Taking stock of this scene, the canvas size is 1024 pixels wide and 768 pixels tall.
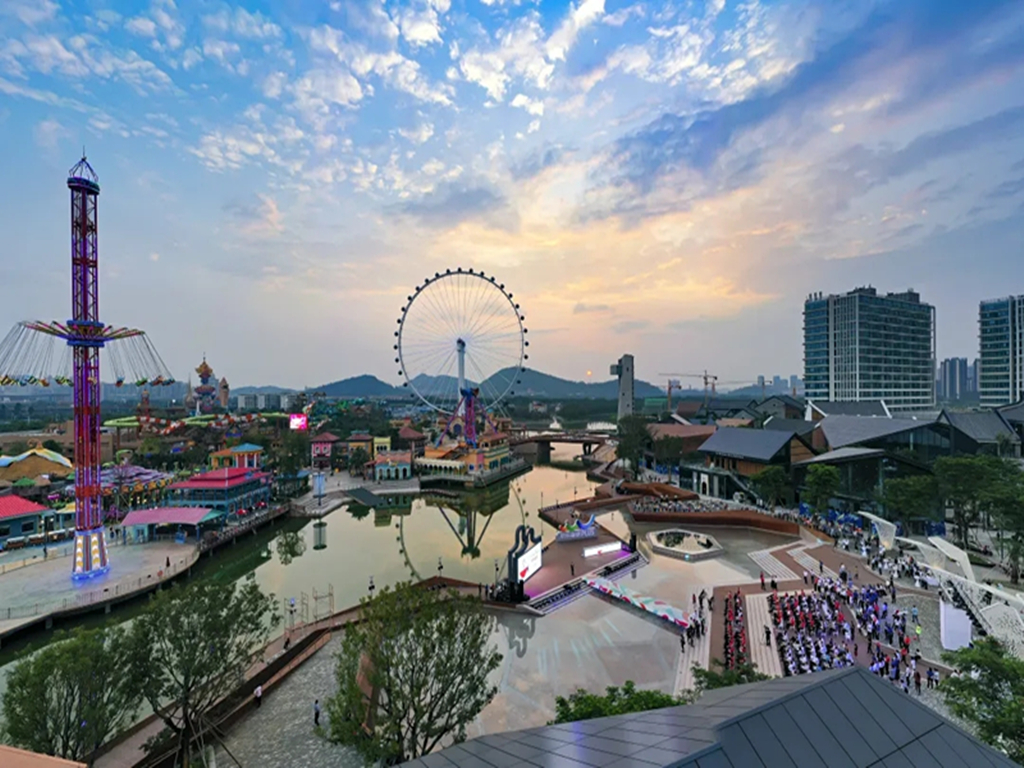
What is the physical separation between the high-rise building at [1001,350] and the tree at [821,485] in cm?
8636

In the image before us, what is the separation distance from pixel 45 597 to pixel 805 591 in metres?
38.3

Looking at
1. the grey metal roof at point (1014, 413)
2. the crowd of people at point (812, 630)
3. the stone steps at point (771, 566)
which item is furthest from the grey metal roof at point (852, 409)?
the crowd of people at point (812, 630)

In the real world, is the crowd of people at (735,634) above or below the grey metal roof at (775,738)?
below

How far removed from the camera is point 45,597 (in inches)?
1003

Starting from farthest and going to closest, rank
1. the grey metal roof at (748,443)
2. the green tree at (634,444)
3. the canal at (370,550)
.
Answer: the green tree at (634,444) → the grey metal roof at (748,443) → the canal at (370,550)

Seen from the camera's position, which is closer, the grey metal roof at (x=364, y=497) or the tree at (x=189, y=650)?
the tree at (x=189, y=650)

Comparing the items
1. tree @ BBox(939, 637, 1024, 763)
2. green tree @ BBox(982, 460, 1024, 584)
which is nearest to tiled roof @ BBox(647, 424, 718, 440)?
green tree @ BBox(982, 460, 1024, 584)

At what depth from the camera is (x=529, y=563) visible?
86.2ft

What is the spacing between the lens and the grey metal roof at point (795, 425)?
50156 mm

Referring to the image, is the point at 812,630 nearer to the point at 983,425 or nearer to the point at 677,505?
the point at 677,505

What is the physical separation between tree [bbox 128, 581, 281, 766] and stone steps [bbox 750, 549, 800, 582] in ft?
83.4

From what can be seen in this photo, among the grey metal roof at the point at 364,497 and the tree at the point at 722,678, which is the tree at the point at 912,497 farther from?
the grey metal roof at the point at 364,497

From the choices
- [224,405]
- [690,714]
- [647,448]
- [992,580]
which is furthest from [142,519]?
[224,405]


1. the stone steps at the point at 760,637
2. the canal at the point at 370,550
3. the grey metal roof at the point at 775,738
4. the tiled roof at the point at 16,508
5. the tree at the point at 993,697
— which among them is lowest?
the canal at the point at 370,550
